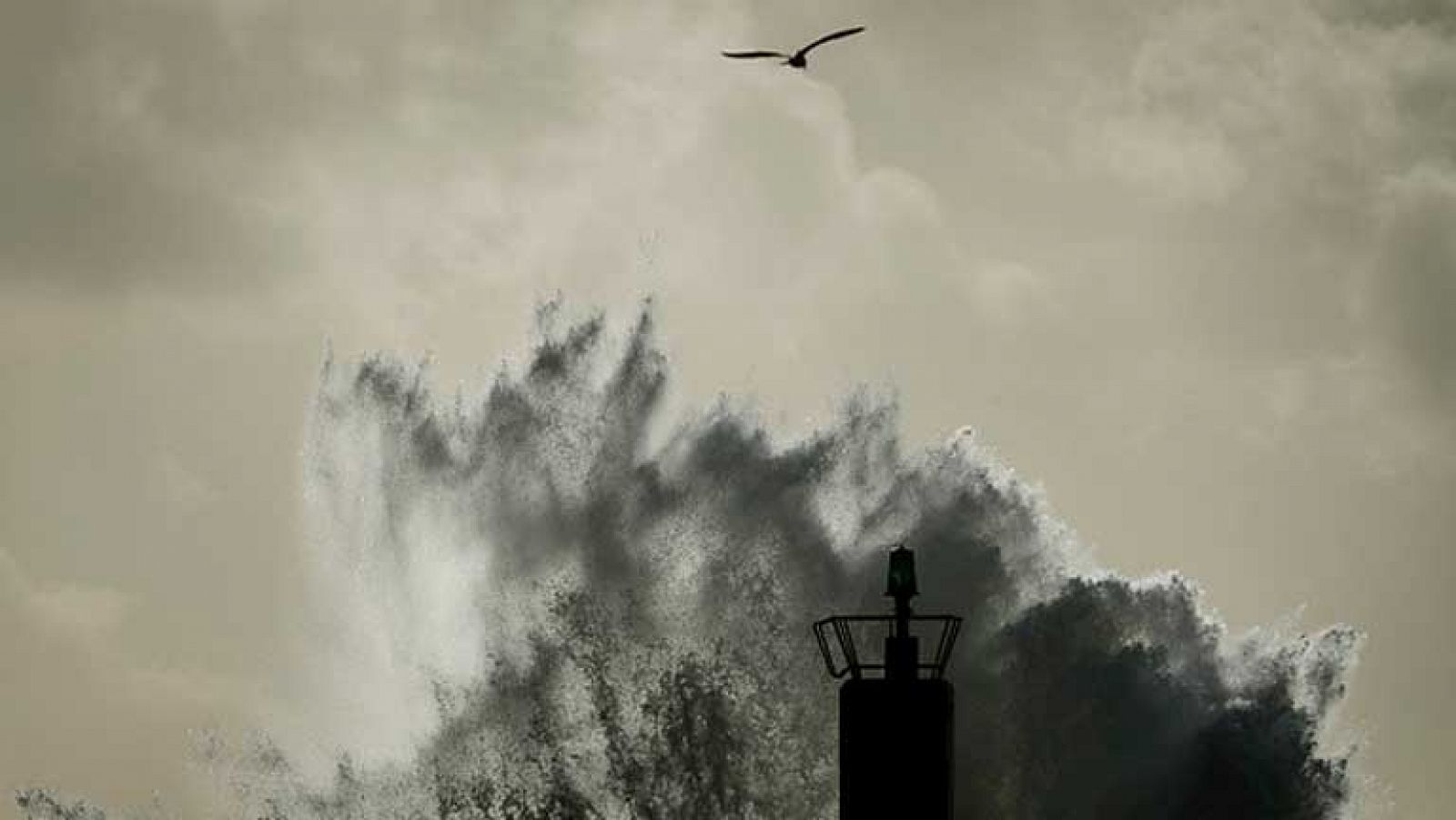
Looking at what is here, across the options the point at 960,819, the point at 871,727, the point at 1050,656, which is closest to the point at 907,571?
the point at 871,727

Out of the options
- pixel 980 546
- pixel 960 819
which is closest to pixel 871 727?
pixel 960 819

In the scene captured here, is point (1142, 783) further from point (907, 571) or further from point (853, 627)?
point (907, 571)

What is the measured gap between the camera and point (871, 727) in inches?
1271

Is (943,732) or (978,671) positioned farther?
(978,671)

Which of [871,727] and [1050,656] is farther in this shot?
[1050,656]

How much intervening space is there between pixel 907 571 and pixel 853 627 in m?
42.2

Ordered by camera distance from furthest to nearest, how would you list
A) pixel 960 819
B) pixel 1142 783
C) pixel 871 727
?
1. pixel 1142 783
2. pixel 960 819
3. pixel 871 727

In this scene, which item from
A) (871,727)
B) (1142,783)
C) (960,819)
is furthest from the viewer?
(1142,783)

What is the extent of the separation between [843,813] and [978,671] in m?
46.5

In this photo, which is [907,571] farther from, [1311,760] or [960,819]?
[1311,760]

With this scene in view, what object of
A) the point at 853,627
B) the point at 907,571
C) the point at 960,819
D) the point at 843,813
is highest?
the point at 853,627

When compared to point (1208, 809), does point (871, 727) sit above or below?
below

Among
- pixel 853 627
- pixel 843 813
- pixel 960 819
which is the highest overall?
pixel 853 627

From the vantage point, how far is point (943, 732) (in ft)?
107
